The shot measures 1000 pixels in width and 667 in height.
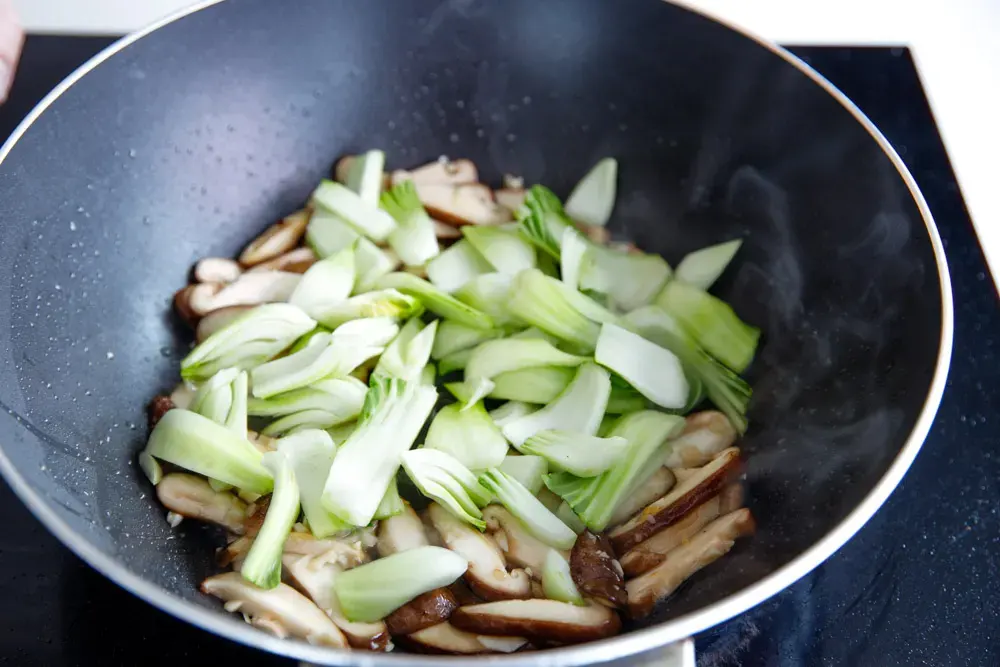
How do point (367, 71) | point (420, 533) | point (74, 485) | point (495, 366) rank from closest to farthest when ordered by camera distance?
1. point (74, 485)
2. point (420, 533)
3. point (495, 366)
4. point (367, 71)

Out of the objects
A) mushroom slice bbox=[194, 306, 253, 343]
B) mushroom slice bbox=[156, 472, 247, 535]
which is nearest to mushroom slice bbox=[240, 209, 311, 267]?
mushroom slice bbox=[194, 306, 253, 343]

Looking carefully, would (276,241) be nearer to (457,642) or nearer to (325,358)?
(325,358)

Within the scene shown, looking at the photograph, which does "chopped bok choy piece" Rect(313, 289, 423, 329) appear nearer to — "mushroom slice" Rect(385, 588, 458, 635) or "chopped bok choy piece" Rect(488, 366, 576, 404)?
"chopped bok choy piece" Rect(488, 366, 576, 404)

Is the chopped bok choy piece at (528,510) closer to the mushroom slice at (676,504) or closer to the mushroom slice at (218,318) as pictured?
the mushroom slice at (676,504)

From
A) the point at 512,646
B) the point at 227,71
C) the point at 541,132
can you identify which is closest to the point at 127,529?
the point at 512,646

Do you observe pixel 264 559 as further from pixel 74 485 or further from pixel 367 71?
pixel 367 71

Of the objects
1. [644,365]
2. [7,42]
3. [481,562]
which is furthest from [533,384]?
[7,42]
